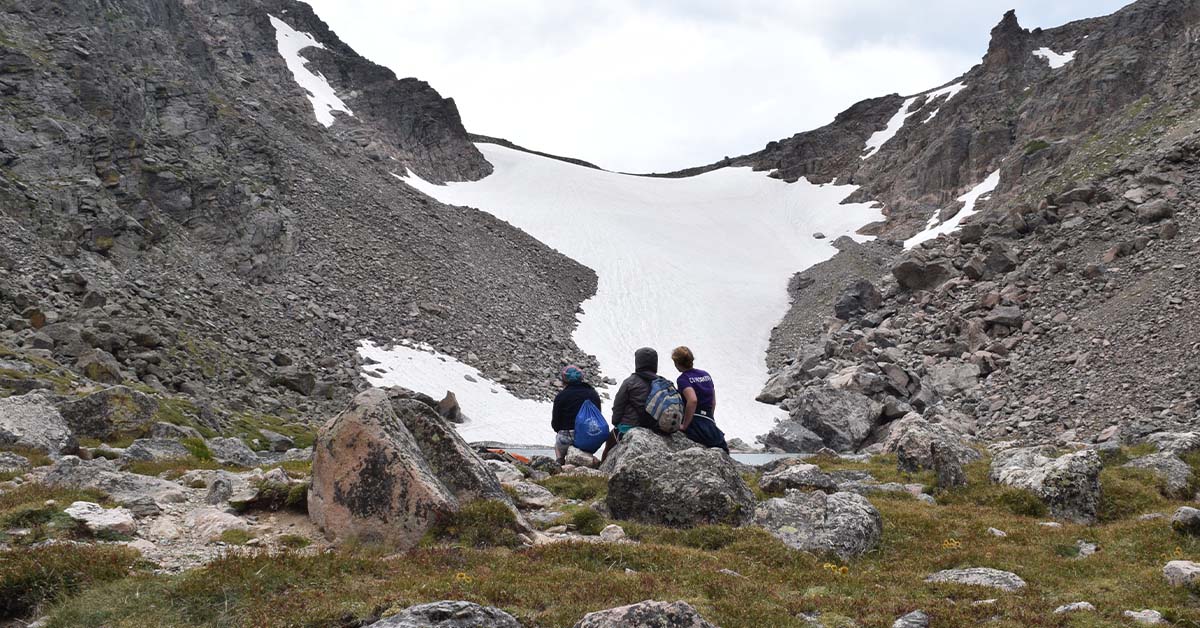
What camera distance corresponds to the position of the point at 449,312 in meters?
50.1

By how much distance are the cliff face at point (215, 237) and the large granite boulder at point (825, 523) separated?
74.3 feet

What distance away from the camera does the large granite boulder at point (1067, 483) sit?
1298cm

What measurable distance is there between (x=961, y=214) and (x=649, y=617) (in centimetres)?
7806

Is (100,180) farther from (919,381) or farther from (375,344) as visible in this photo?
(919,381)

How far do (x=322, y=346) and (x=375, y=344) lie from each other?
383 cm

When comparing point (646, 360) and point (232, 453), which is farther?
point (232, 453)

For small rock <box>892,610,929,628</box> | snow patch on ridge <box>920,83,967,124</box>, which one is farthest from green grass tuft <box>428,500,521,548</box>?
snow patch on ridge <box>920,83,967,124</box>

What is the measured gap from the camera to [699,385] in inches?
567

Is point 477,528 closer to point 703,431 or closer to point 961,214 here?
A: point 703,431

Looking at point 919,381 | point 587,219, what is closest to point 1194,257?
point 919,381

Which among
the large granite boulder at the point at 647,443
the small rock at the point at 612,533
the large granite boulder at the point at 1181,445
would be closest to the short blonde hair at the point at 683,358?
the large granite boulder at the point at 647,443

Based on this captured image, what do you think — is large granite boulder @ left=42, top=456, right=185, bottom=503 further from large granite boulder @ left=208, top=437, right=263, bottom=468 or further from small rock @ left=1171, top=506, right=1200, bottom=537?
small rock @ left=1171, top=506, right=1200, bottom=537

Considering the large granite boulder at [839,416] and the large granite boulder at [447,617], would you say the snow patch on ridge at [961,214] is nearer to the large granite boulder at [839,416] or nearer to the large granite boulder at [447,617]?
the large granite boulder at [839,416]

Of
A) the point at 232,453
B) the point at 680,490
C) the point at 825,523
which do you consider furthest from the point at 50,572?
the point at 232,453
